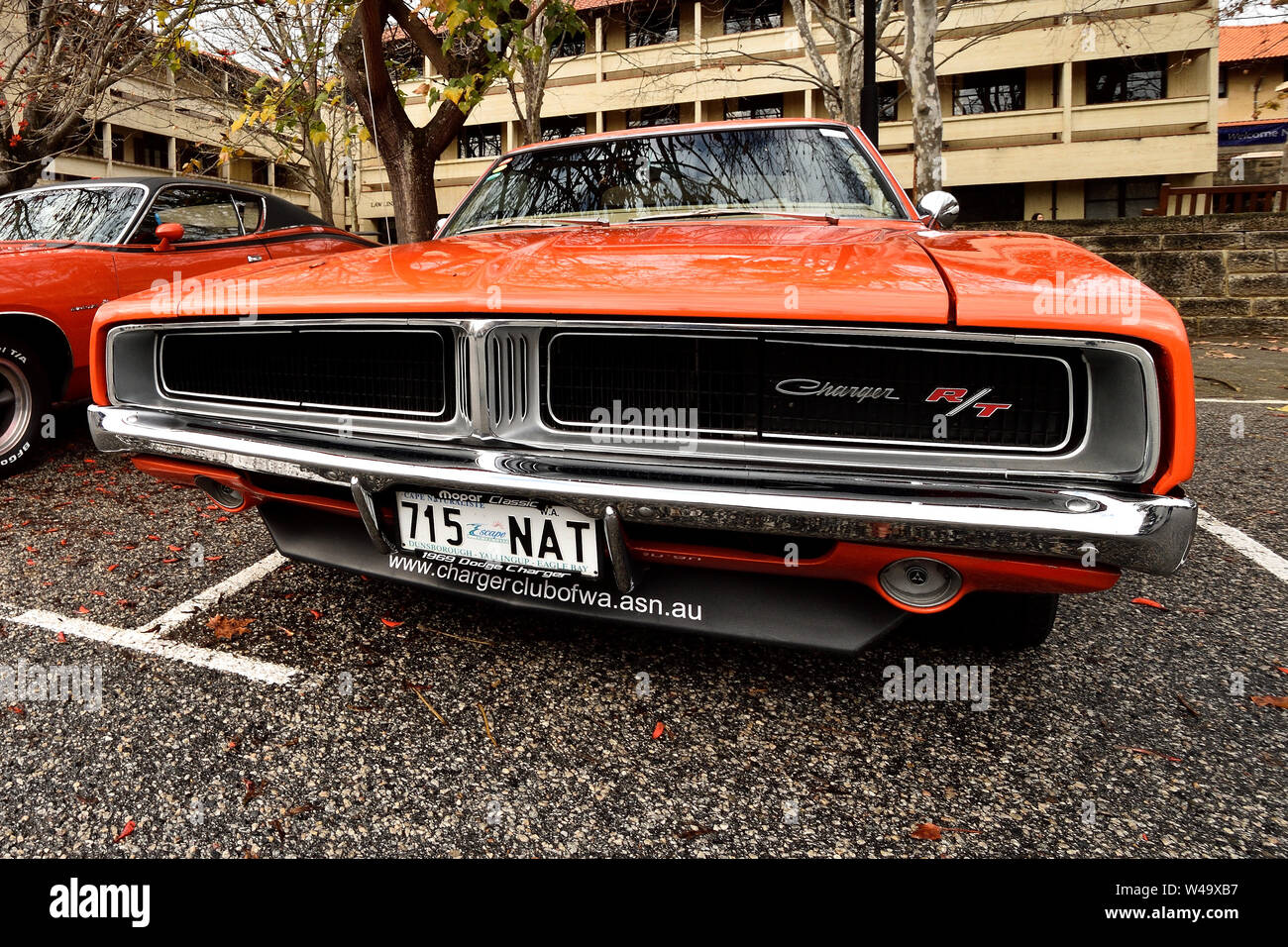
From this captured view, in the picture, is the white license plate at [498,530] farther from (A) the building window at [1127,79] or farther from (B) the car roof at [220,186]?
(A) the building window at [1127,79]

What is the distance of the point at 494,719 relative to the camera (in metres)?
1.88

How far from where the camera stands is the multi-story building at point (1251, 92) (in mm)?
26703

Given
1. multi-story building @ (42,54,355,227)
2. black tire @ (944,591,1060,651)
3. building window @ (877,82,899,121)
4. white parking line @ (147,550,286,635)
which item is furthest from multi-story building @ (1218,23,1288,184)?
white parking line @ (147,550,286,635)

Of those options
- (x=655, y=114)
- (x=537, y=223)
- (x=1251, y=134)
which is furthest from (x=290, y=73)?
(x=1251, y=134)

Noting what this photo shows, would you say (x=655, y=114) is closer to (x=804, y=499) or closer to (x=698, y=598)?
(x=698, y=598)

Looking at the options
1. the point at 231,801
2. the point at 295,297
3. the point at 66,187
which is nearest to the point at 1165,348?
the point at 295,297

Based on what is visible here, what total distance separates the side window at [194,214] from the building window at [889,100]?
23.0m

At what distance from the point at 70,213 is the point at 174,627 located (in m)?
3.70

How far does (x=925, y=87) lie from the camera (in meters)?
8.34

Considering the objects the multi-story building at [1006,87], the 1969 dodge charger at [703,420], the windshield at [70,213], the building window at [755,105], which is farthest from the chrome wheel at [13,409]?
the building window at [755,105]

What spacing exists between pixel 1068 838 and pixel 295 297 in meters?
2.04

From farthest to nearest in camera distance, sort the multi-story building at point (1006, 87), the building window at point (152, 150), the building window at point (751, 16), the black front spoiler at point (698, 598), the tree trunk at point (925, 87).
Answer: the building window at point (152, 150), the building window at point (751, 16), the multi-story building at point (1006, 87), the tree trunk at point (925, 87), the black front spoiler at point (698, 598)

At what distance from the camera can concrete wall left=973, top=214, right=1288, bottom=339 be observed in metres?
8.83

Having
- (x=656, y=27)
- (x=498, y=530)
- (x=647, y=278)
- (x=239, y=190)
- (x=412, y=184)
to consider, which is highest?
(x=656, y=27)
